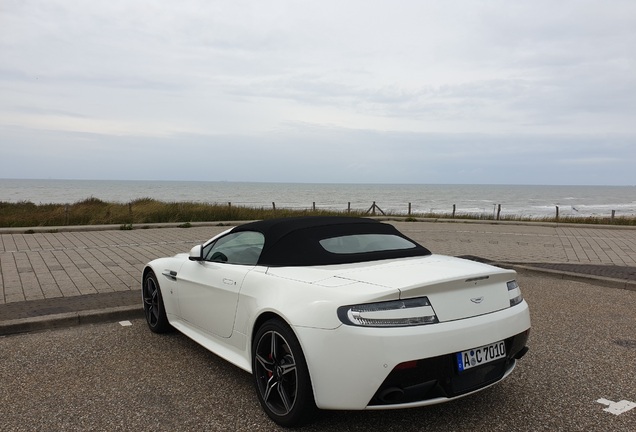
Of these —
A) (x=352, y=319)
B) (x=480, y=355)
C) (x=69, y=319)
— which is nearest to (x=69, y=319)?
(x=69, y=319)

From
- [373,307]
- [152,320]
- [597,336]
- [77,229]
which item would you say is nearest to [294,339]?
[373,307]

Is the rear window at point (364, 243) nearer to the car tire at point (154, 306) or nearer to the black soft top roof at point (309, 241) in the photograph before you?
the black soft top roof at point (309, 241)

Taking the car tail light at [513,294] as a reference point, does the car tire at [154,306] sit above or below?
below

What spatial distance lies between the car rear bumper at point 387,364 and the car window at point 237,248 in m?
1.13

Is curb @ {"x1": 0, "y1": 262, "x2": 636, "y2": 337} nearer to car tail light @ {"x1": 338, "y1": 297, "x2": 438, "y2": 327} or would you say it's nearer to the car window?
the car window

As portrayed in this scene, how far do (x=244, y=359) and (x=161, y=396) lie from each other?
672 mm

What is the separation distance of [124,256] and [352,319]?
844cm

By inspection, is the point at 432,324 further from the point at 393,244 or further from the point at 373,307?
the point at 393,244

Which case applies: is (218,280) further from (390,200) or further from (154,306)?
(390,200)

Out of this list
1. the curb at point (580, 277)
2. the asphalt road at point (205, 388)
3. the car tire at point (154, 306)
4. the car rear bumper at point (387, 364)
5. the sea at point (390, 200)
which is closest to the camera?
the car rear bumper at point (387, 364)

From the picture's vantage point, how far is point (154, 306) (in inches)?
208

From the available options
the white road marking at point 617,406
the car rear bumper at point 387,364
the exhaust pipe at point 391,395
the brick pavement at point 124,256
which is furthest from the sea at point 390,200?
the exhaust pipe at point 391,395

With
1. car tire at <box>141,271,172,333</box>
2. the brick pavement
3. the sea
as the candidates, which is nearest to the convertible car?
car tire at <box>141,271,172,333</box>

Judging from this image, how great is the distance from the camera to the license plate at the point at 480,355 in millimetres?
3035
